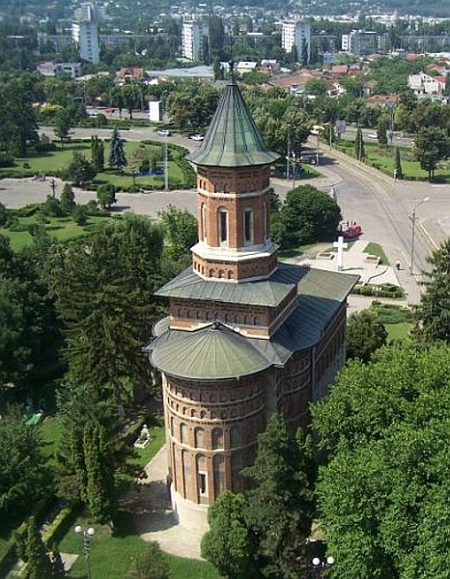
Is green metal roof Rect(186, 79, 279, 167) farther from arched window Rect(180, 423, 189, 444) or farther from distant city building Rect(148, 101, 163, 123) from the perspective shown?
distant city building Rect(148, 101, 163, 123)

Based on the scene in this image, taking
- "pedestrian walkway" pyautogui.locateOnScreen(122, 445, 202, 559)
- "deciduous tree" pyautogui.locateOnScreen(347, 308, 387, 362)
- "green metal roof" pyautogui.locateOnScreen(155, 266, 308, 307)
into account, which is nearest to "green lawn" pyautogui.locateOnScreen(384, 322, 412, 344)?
"deciduous tree" pyautogui.locateOnScreen(347, 308, 387, 362)

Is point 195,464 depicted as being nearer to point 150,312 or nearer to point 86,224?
point 150,312

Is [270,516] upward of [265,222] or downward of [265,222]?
downward

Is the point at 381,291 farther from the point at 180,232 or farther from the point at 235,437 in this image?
the point at 235,437

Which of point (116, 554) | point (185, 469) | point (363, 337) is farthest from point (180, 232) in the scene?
point (116, 554)

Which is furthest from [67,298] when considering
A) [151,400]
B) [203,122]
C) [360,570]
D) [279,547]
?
[203,122]

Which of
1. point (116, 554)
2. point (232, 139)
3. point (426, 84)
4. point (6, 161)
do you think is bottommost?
point (116, 554)
